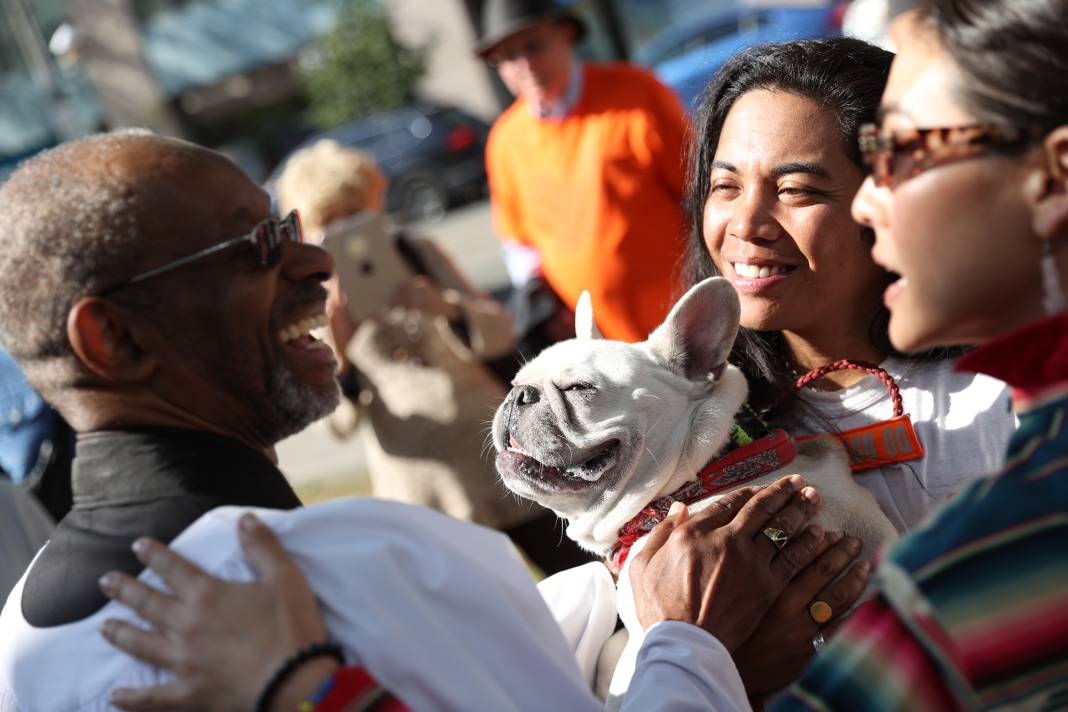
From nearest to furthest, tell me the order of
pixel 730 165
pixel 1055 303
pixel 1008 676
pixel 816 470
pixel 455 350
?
1. pixel 1008 676
2. pixel 1055 303
3. pixel 816 470
4. pixel 730 165
5. pixel 455 350

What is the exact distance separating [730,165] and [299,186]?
2.68 meters

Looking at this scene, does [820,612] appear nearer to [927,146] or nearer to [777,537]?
[777,537]

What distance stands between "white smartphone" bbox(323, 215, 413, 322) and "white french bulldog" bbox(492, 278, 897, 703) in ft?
6.92

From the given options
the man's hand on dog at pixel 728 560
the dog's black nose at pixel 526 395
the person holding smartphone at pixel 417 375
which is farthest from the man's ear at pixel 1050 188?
the person holding smartphone at pixel 417 375

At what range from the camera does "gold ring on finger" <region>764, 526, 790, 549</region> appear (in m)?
2.12

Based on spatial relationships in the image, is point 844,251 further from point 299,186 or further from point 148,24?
point 148,24

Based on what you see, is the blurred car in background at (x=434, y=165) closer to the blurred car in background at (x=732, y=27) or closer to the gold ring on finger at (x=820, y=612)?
the blurred car in background at (x=732, y=27)

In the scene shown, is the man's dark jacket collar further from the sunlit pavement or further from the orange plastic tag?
the sunlit pavement

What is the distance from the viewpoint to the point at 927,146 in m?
1.50

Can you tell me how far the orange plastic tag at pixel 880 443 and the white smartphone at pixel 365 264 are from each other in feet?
8.08

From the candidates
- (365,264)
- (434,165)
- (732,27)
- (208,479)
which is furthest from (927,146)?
(434,165)

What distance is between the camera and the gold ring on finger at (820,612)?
2109 mm

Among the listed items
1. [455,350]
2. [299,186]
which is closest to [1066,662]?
[455,350]

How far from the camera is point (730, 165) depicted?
2.47 meters
